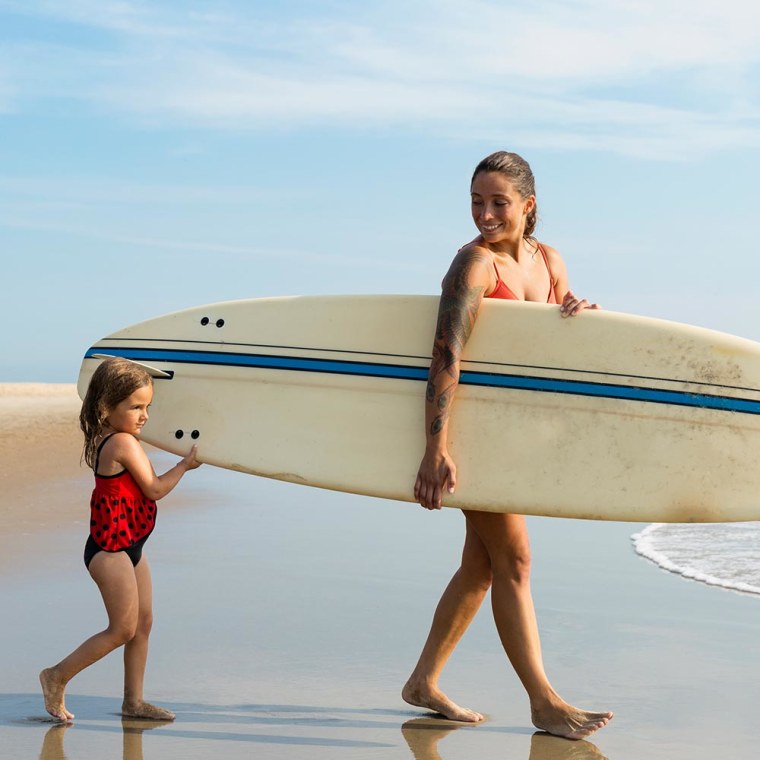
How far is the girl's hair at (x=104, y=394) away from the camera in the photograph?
3.40 metres

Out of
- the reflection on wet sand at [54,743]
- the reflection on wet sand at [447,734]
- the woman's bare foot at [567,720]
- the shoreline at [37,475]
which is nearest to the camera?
the reflection on wet sand at [54,743]

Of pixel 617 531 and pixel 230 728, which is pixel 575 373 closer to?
pixel 230 728

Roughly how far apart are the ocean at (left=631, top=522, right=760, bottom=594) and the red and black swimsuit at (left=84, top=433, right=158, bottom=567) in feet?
10.6

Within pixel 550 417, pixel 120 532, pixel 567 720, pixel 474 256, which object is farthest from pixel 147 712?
pixel 474 256

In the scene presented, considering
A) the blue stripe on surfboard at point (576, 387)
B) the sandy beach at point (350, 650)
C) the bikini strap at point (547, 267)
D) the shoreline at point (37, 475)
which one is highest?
the bikini strap at point (547, 267)

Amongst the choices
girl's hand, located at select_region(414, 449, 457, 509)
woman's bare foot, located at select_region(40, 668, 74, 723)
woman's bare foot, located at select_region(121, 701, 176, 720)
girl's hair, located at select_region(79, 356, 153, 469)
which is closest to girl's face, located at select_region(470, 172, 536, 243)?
girl's hand, located at select_region(414, 449, 457, 509)

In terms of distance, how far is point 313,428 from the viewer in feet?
12.6

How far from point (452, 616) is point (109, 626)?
1.03 m

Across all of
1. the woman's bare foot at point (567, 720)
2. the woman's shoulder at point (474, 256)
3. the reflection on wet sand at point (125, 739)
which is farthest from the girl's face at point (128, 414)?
the woman's bare foot at point (567, 720)

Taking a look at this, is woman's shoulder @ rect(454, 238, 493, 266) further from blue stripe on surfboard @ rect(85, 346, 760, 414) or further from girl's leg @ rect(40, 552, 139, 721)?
girl's leg @ rect(40, 552, 139, 721)

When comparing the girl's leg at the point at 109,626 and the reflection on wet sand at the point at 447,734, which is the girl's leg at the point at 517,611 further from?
the girl's leg at the point at 109,626

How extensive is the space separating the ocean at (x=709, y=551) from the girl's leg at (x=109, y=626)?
3255 mm

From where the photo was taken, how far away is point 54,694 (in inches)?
131

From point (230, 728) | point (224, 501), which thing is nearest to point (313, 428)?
point (230, 728)
